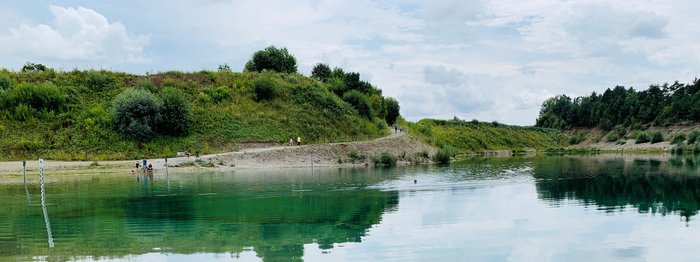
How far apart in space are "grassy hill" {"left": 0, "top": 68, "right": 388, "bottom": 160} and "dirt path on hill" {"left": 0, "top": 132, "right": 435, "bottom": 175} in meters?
4.41

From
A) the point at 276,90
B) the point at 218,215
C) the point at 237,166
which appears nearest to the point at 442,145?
the point at 276,90

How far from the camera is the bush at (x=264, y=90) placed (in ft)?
282

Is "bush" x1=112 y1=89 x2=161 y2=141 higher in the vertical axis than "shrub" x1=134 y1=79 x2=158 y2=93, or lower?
lower

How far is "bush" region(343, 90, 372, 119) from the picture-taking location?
93875 mm

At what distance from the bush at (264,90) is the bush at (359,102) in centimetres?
1323

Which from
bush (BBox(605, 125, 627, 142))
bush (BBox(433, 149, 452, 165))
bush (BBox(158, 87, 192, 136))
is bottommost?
bush (BBox(433, 149, 452, 165))

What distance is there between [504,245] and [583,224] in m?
6.01

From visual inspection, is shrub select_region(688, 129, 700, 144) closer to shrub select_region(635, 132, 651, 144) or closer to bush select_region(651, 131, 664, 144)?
bush select_region(651, 131, 664, 144)

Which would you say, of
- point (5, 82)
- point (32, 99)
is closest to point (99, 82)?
point (32, 99)

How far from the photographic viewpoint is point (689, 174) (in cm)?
4856

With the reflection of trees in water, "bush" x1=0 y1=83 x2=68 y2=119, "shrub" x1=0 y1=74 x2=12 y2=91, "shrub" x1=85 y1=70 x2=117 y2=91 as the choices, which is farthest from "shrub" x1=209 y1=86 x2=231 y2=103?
the reflection of trees in water

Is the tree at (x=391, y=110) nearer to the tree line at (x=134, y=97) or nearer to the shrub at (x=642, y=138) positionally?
the tree line at (x=134, y=97)

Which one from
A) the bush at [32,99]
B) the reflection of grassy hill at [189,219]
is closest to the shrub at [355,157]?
the reflection of grassy hill at [189,219]

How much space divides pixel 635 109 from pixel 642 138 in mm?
20863
